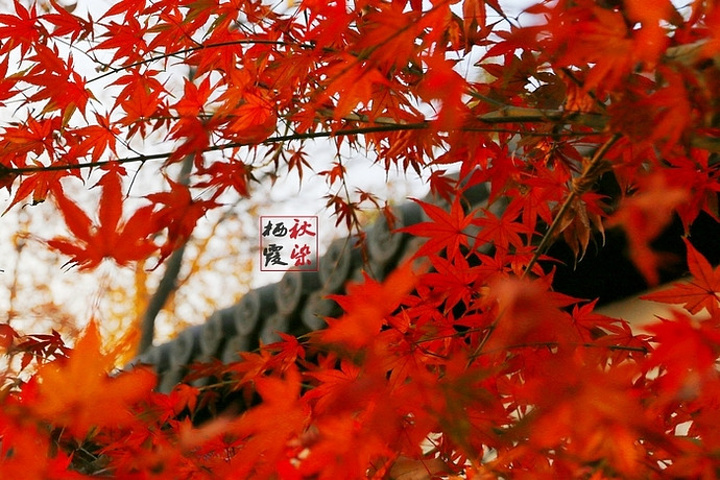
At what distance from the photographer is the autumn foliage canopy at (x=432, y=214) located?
603 millimetres

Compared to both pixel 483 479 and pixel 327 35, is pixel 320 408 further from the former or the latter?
pixel 327 35

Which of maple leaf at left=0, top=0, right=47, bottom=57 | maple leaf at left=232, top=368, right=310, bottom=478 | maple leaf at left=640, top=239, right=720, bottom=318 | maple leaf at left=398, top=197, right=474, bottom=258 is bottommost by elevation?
maple leaf at left=232, top=368, right=310, bottom=478

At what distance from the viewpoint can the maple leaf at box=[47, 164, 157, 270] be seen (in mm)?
648

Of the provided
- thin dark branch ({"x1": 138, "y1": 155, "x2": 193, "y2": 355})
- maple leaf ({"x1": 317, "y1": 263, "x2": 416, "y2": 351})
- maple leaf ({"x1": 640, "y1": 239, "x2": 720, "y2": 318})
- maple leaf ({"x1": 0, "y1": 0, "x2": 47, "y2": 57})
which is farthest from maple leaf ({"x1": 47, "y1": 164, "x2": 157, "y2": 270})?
thin dark branch ({"x1": 138, "y1": 155, "x2": 193, "y2": 355})

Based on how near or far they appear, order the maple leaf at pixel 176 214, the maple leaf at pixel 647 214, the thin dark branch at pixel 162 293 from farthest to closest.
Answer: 1. the thin dark branch at pixel 162 293
2. the maple leaf at pixel 176 214
3. the maple leaf at pixel 647 214

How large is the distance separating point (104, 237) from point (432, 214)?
0.51 metres

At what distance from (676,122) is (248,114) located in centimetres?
80

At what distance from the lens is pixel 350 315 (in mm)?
714

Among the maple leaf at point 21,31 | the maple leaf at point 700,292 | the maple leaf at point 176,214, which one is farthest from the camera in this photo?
the maple leaf at point 21,31

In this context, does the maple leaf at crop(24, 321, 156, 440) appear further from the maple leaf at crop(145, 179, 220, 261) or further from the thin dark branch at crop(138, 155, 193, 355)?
the thin dark branch at crop(138, 155, 193, 355)

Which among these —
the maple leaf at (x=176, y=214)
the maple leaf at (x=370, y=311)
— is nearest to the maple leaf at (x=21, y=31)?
the maple leaf at (x=176, y=214)

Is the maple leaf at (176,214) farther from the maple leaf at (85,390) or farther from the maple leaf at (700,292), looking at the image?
the maple leaf at (700,292)

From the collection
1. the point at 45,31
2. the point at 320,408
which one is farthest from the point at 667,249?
the point at 45,31

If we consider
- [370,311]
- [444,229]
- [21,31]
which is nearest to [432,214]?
[444,229]
